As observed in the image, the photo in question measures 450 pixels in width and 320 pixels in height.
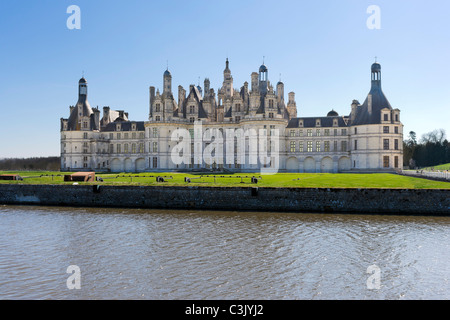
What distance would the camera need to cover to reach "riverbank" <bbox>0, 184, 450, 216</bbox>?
31.2 meters

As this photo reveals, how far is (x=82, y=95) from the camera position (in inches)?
3191

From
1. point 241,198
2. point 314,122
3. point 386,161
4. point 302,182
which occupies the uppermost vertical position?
point 314,122

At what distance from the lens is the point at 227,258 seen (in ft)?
58.7

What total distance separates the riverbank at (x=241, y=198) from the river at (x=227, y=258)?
7.66ft

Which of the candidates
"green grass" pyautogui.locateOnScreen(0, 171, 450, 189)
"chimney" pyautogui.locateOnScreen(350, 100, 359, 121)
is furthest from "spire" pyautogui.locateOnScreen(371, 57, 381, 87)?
"green grass" pyautogui.locateOnScreen(0, 171, 450, 189)

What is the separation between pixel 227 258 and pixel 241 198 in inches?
Answer: 649

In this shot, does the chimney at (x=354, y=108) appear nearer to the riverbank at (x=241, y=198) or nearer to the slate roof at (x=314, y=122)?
the slate roof at (x=314, y=122)

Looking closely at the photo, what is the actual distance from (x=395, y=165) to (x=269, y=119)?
21596mm

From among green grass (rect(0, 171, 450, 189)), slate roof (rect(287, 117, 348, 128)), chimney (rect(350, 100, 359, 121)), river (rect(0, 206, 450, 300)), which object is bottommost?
river (rect(0, 206, 450, 300))

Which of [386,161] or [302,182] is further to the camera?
[386,161]

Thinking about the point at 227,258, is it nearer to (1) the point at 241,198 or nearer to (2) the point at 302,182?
(1) the point at 241,198

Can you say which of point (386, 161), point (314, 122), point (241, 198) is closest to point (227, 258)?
point (241, 198)

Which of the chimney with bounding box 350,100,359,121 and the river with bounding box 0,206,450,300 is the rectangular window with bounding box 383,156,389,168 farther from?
the river with bounding box 0,206,450,300

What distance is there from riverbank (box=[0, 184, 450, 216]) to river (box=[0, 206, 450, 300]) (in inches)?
91.9
